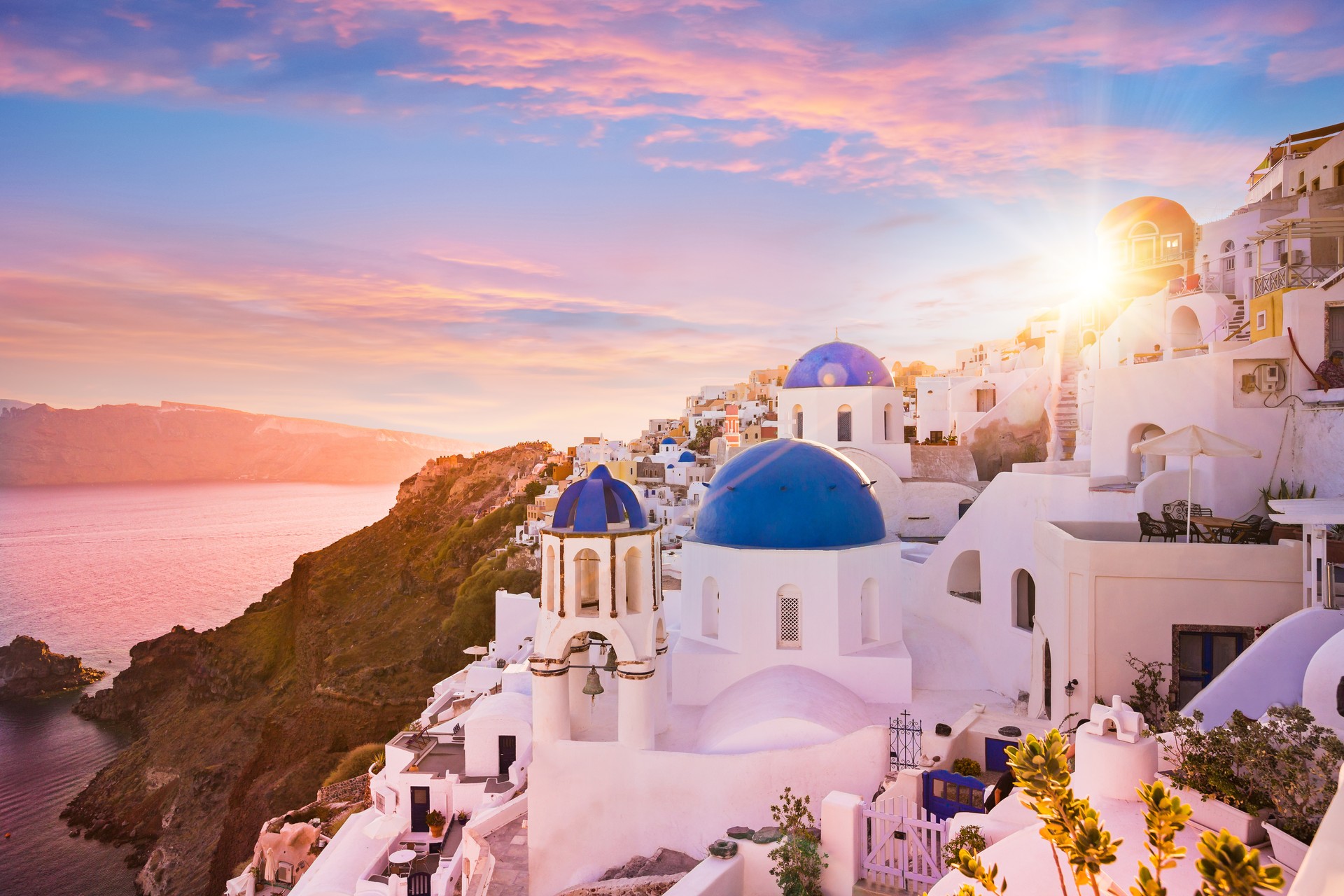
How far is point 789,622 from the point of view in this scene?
43.3 feet

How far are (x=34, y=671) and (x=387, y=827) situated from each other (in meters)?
54.5

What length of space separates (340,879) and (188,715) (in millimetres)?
44148

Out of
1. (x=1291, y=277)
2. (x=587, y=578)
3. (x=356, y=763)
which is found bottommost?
(x=356, y=763)

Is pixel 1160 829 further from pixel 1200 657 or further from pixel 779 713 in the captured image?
pixel 779 713

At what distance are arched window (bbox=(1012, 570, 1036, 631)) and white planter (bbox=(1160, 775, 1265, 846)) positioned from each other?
24.5 feet

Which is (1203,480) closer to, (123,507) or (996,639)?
(996,639)

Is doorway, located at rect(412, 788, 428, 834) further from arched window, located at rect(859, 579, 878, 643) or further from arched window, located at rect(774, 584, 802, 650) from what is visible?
arched window, located at rect(859, 579, 878, 643)

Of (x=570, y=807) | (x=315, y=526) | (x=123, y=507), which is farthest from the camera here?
(x=123, y=507)

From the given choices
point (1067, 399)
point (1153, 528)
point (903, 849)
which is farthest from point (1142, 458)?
point (1067, 399)

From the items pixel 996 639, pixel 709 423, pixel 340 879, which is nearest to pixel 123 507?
pixel 709 423

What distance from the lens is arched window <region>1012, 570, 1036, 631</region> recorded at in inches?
528

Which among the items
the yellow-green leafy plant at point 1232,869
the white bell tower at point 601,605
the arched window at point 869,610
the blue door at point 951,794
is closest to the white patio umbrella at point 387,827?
the white bell tower at point 601,605

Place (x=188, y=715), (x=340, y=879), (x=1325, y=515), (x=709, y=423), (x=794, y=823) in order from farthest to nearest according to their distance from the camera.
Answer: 1. (x=709, y=423)
2. (x=188, y=715)
3. (x=340, y=879)
4. (x=794, y=823)
5. (x=1325, y=515)

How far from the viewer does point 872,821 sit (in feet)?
27.3
